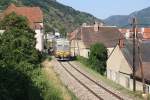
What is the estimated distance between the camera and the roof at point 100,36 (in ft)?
300

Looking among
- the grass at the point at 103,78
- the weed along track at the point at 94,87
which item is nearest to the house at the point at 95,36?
the grass at the point at 103,78

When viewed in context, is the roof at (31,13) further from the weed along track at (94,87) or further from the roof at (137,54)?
the weed along track at (94,87)

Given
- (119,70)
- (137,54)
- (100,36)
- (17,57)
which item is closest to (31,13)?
(100,36)

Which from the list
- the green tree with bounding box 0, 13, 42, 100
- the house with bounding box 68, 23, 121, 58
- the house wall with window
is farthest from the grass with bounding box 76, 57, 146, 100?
the house with bounding box 68, 23, 121, 58

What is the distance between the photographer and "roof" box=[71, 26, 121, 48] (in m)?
91.4

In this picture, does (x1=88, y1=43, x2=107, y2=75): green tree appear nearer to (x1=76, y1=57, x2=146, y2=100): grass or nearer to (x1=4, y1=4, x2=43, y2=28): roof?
(x1=76, y1=57, x2=146, y2=100): grass

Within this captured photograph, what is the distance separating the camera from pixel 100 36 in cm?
9281

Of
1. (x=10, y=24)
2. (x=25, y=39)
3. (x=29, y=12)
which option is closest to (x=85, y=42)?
(x=29, y=12)

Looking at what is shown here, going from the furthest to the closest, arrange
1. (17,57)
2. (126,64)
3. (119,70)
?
(119,70) < (126,64) < (17,57)

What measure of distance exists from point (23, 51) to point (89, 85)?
21.7 ft

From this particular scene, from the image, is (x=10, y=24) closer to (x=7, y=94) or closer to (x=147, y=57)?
(x=147, y=57)

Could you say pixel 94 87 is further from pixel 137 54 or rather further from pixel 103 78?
pixel 137 54

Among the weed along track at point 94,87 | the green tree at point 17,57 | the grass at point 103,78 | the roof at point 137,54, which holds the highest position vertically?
the green tree at point 17,57

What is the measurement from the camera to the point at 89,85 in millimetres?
45656
